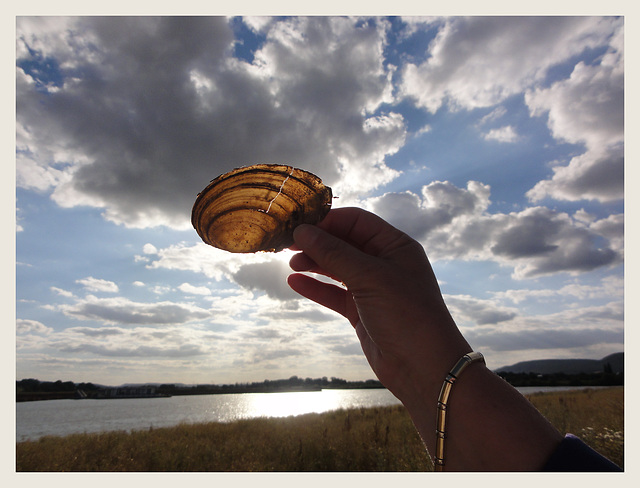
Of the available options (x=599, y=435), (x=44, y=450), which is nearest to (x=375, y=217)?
(x=599, y=435)

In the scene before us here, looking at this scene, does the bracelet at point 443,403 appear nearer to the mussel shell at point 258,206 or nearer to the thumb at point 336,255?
the thumb at point 336,255

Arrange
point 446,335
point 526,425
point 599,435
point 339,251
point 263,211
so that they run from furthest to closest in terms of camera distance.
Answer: point 599,435 → point 263,211 → point 339,251 → point 446,335 → point 526,425

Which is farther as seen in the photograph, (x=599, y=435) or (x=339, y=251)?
(x=599, y=435)

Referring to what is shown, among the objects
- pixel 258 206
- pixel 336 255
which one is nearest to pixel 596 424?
pixel 336 255

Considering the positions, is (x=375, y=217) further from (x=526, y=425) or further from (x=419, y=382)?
(x=526, y=425)

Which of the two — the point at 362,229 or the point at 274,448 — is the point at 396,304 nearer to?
the point at 362,229

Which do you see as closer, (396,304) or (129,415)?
(396,304)
